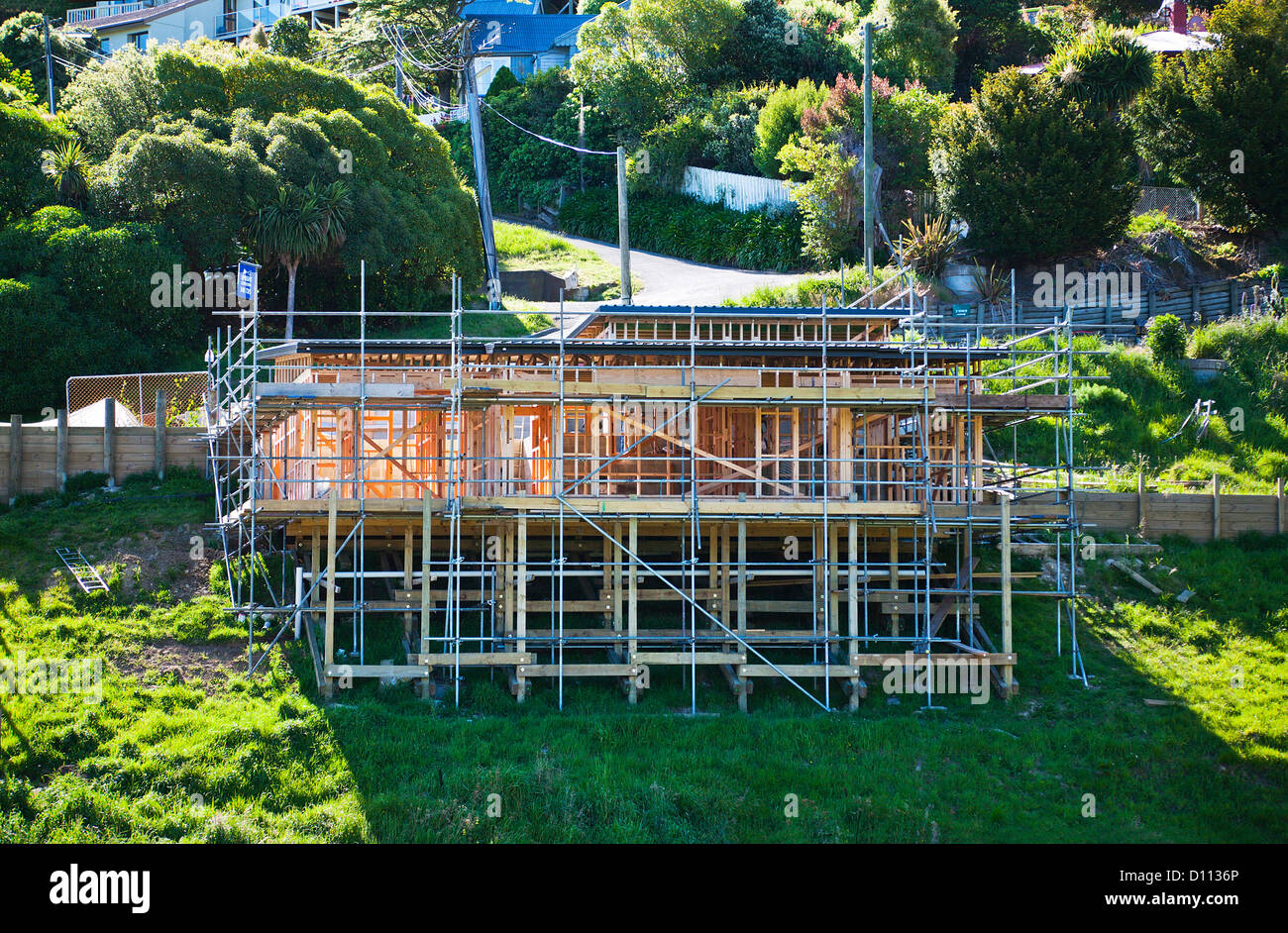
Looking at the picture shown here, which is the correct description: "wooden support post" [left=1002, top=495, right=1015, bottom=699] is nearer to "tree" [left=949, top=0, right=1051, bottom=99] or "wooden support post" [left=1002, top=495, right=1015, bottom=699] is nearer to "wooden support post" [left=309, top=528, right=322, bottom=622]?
Answer: "wooden support post" [left=309, top=528, right=322, bottom=622]

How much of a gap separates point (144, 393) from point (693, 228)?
957 inches

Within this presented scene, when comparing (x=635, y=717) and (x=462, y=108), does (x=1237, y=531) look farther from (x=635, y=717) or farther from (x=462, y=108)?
(x=462, y=108)

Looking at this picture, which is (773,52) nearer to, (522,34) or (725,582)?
(522,34)

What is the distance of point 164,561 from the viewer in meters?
25.2

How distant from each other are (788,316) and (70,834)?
53.4 ft

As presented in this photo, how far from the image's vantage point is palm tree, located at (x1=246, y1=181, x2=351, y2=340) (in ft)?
113

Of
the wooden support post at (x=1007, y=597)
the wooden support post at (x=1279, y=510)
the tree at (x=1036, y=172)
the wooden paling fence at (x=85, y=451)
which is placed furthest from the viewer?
the tree at (x=1036, y=172)

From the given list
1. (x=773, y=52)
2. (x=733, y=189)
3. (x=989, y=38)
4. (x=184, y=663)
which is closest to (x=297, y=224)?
(x=184, y=663)

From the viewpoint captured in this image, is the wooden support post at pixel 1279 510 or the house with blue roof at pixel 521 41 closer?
the wooden support post at pixel 1279 510

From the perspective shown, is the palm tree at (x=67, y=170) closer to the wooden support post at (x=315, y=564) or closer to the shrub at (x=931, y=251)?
the wooden support post at (x=315, y=564)

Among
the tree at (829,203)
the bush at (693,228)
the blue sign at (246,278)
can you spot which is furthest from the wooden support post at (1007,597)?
the bush at (693,228)

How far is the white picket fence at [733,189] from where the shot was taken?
1904 inches

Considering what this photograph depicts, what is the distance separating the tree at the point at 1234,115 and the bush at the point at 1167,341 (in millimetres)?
7487

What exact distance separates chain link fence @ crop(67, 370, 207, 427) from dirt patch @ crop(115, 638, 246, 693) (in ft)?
25.9
